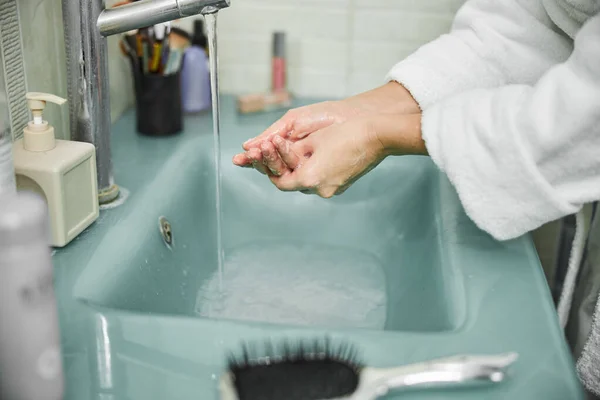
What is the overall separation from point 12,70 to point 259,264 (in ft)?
1.33

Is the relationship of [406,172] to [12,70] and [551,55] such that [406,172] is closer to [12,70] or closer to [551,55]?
[551,55]

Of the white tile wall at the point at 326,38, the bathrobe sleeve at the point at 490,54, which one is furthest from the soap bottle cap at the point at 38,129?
the white tile wall at the point at 326,38

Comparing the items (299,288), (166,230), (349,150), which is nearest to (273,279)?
(299,288)

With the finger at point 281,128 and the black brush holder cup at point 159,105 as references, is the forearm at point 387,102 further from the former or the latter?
the black brush holder cup at point 159,105

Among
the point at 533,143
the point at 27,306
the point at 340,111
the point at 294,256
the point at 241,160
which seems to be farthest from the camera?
the point at 294,256

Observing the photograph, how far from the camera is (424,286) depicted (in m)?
0.81

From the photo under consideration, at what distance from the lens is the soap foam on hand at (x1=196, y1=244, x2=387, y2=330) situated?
0.86 metres

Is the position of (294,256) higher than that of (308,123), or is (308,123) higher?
(308,123)

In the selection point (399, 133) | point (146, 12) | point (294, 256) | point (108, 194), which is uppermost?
point (146, 12)

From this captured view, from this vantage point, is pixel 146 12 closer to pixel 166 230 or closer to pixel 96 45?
pixel 96 45

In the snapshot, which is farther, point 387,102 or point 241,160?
point 387,102

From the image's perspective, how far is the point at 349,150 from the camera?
73 centimetres

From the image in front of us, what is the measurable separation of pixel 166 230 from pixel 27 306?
46cm

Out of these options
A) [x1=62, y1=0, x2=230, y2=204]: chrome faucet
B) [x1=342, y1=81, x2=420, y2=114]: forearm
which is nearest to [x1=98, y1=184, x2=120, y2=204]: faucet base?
[x1=62, y1=0, x2=230, y2=204]: chrome faucet
